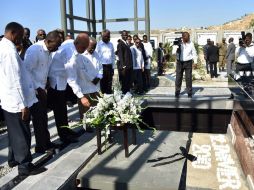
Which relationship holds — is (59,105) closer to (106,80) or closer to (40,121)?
(40,121)

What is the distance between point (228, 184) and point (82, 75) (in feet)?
8.83

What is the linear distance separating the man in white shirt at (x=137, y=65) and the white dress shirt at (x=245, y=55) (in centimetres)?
298

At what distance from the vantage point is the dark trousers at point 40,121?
426cm

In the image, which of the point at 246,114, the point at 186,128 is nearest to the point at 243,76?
the point at 246,114

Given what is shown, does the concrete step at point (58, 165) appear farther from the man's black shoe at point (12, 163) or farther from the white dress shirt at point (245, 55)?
the white dress shirt at point (245, 55)

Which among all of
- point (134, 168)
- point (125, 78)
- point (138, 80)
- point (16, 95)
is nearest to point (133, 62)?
point (138, 80)

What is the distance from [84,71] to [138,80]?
465cm

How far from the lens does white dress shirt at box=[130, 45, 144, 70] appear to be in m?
9.04

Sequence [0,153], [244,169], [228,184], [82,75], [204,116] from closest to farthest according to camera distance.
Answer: [228,184] → [244,169] → [0,153] → [82,75] → [204,116]

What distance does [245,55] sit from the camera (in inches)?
274

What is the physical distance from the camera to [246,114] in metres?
4.66

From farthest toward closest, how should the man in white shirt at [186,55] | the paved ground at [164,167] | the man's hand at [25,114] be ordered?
the man in white shirt at [186,55] < the paved ground at [164,167] < the man's hand at [25,114]

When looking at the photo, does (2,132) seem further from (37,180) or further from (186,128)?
(186,128)

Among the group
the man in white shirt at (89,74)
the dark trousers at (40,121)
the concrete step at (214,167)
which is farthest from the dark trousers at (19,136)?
the concrete step at (214,167)
